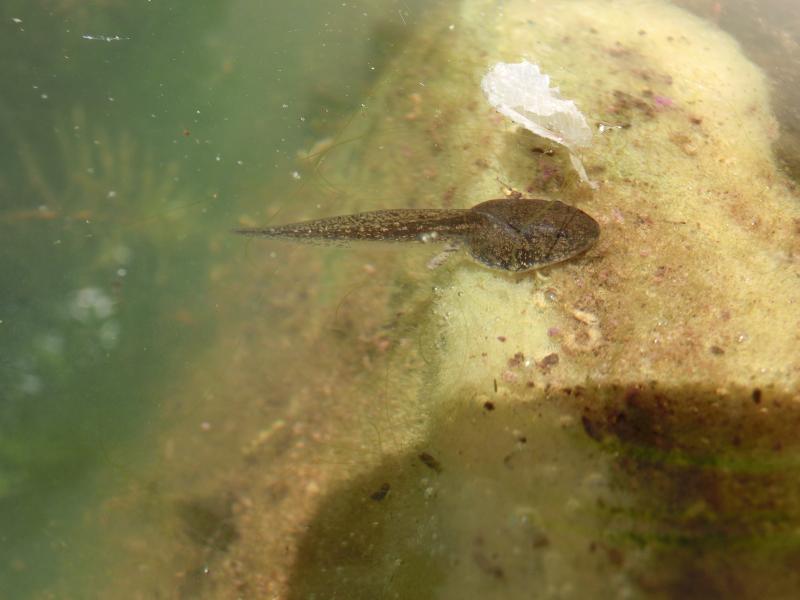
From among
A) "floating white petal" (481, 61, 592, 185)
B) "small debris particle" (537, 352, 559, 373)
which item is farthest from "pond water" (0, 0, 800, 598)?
"floating white petal" (481, 61, 592, 185)

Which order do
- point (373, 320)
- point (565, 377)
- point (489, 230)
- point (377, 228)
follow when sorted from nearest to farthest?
point (565, 377)
point (373, 320)
point (489, 230)
point (377, 228)

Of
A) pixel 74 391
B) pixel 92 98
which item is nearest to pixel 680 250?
pixel 74 391

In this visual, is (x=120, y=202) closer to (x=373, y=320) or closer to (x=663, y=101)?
(x=373, y=320)

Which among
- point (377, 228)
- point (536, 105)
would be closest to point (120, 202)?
point (377, 228)

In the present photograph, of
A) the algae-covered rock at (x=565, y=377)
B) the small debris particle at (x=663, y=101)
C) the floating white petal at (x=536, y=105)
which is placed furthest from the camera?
the small debris particle at (x=663, y=101)

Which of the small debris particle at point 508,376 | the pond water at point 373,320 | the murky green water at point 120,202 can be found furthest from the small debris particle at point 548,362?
the murky green water at point 120,202

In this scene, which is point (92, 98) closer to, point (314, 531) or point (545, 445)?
point (314, 531)

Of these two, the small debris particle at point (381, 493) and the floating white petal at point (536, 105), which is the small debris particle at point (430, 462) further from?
the floating white petal at point (536, 105)
